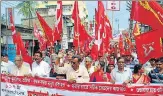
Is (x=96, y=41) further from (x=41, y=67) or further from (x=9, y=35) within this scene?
(x=9, y=35)

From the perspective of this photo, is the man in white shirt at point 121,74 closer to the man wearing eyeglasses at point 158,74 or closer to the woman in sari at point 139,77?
the woman in sari at point 139,77

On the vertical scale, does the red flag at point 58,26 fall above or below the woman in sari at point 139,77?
above

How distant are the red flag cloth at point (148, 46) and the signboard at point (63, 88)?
0.98 m

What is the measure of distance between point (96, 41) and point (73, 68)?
15.3ft

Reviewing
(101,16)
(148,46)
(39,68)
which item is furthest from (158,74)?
(101,16)

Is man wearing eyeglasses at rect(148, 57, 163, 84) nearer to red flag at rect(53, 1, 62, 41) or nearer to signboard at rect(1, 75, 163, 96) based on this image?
signboard at rect(1, 75, 163, 96)

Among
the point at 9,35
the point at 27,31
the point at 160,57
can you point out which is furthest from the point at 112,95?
the point at 27,31

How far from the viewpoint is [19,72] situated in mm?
8625

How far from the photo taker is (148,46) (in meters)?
8.37

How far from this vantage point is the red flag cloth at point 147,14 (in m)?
8.39

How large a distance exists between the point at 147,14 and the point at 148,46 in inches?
27.2

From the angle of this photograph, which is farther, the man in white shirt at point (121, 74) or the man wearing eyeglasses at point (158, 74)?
the man wearing eyeglasses at point (158, 74)

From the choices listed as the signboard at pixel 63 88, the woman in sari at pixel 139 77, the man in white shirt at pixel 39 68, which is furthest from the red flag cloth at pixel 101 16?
the signboard at pixel 63 88

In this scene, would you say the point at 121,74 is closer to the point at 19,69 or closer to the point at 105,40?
the point at 19,69
